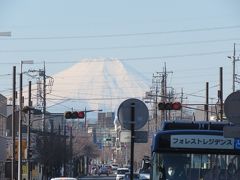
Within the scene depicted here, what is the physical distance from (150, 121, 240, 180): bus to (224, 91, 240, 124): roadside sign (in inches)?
77.0

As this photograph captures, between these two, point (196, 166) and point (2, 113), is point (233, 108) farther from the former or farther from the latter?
point (2, 113)

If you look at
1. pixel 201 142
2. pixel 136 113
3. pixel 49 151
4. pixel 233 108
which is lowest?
pixel 49 151

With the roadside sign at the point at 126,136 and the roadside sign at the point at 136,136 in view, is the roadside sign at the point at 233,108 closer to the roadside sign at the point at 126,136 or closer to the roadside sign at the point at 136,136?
the roadside sign at the point at 136,136

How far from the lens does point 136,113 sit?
16250mm

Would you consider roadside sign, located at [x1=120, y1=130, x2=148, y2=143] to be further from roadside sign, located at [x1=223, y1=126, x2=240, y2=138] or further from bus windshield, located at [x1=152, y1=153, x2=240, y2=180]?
roadside sign, located at [x1=223, y1=126, x2=240, y2=138]

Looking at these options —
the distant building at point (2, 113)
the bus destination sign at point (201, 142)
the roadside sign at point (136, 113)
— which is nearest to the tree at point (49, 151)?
the distant building at point (2, 113)

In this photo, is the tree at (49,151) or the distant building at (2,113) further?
the distant building at (2,113)

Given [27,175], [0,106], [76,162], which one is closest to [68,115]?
[27,175]

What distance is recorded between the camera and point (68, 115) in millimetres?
52312

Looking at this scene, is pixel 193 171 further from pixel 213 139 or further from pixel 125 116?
pixel 125 116

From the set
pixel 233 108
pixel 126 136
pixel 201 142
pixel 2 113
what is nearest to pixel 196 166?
pixel 201 142

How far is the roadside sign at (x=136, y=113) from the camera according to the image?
16.2 meters

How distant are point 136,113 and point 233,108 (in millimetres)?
3813

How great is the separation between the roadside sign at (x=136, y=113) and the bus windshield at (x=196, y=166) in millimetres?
1158
